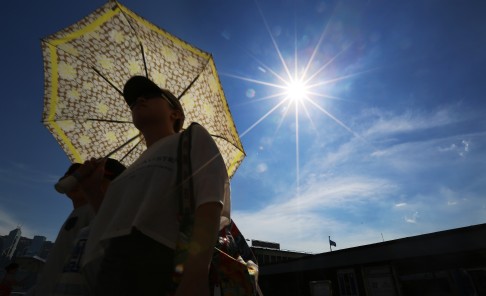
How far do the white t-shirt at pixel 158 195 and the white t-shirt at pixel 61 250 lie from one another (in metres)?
0.89

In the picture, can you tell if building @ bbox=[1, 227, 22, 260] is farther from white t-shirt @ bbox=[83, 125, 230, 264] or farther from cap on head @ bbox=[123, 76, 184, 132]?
white t-shirt @ bbox=[83, 125, 230, 264]

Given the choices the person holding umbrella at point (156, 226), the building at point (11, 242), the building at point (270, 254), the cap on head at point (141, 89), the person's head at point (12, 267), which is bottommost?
the person holding umbrella at point (156, 226)

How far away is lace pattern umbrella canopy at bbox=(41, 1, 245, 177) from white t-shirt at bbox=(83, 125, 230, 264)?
2390 millimetres

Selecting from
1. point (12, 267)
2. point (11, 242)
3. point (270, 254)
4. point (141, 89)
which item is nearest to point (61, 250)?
point (141, 89)

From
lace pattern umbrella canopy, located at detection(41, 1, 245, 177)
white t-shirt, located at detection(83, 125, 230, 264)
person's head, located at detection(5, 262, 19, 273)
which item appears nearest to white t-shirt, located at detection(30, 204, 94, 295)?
white t-shirt, located at detection(83, 125, 230, 264)

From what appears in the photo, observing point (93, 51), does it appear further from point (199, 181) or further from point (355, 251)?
point (355, 251)

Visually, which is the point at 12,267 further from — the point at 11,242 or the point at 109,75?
the point at 11,242

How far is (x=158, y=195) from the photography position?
1127mm

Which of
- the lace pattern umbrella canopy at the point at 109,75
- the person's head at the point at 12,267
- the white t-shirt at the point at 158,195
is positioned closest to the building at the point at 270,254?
the person's head at the point at 12,267

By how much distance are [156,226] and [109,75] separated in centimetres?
324

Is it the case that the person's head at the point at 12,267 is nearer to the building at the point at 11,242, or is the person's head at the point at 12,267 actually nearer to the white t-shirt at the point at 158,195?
the white t-shirt at the point at 158,195

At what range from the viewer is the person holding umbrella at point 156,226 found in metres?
0.94

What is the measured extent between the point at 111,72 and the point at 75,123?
2.95ft

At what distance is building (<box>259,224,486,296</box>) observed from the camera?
1206cm
